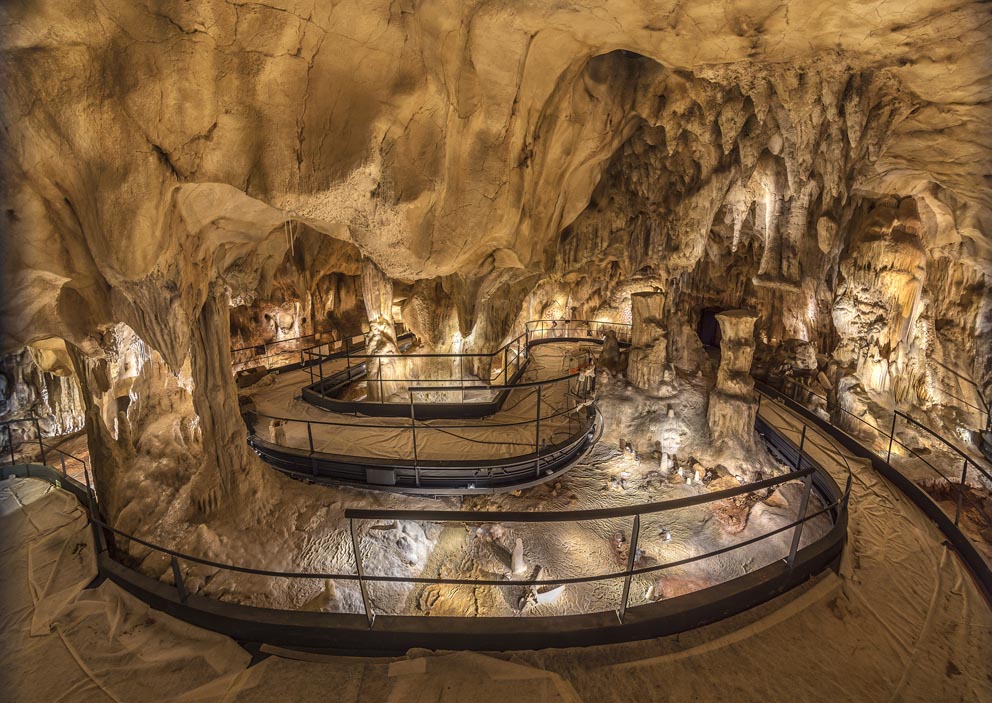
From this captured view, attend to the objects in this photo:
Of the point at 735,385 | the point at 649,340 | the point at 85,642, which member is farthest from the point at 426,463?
the point at 735,385

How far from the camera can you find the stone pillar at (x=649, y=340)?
967cm

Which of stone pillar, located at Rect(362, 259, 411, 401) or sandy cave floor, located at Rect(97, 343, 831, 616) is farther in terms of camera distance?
stone pillar, located at Rect(362, 259, 411, 401)

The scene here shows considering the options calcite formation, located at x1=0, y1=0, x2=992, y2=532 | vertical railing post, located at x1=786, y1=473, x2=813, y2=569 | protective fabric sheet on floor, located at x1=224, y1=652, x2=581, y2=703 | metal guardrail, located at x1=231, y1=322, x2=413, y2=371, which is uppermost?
calcite formation, located at x1=0, y1=0, x2=992, y2=532

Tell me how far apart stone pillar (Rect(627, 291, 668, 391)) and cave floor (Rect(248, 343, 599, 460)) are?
1.77 m

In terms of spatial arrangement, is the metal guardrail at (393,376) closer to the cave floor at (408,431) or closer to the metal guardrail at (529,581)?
the cave floor at (408,431)

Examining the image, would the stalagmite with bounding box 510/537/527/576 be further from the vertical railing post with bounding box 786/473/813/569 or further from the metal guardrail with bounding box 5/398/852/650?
the vertical railing post with bounding box 786/473/813/569

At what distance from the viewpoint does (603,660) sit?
233 cm

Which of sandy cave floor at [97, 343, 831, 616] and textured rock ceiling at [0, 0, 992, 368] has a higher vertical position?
textured rock ceiling at [0, 0, 992, 368]

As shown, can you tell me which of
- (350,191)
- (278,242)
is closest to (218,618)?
(350,191)

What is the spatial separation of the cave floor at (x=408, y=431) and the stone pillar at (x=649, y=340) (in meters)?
1.77

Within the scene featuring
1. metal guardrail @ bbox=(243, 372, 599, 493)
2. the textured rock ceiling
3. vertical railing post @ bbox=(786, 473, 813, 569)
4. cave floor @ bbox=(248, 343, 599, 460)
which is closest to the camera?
vertical railing post @ bbox=(786, 473, 813, 569)

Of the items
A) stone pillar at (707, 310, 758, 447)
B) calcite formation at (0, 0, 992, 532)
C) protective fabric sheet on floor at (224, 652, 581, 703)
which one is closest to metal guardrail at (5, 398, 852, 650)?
protective fabric sheet on floor at (224, 652, 581, 703)

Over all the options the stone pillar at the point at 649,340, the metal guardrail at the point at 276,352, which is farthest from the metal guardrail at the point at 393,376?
the metal guardrail at the point at 276,352

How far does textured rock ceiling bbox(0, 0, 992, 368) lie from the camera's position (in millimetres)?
3137
